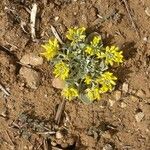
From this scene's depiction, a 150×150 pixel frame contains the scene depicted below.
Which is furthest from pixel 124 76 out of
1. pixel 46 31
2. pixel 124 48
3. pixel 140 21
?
pixel 46 31

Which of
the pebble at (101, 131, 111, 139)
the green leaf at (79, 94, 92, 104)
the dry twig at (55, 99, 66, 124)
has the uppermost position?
the green leaf at (79, 94, 92, 104)

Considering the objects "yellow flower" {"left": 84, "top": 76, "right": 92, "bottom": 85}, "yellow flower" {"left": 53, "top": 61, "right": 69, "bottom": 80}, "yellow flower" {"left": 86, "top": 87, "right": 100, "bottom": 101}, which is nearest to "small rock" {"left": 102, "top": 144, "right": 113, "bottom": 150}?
"yellow flower" {"left": 86, "top": 87, "right": 100, "bottom": 101}

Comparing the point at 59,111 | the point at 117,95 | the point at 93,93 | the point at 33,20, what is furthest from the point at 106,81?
the point at 33,20

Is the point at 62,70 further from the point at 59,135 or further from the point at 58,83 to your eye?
the point at 59,135

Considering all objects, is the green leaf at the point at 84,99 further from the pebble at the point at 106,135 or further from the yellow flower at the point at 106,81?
the pebble at the point at 106,135

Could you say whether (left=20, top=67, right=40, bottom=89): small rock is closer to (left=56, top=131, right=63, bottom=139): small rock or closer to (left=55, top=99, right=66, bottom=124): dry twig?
(left=55, top=99, right=66, bottom=124): dry twig

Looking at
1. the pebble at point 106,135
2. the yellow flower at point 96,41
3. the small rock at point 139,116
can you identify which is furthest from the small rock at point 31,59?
the small rock at point 139,116
